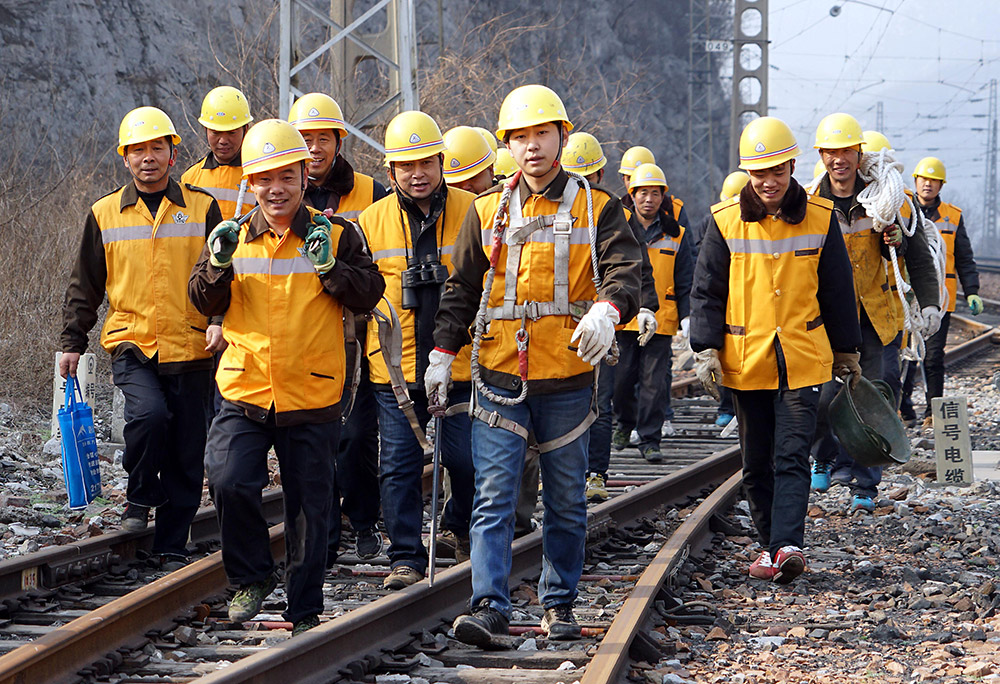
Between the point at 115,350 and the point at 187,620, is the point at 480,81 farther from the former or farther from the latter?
the point at 187,620

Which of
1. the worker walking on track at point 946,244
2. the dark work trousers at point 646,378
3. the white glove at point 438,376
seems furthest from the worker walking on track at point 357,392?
the worker walking on track at point 946,244

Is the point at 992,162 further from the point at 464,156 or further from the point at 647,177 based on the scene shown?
the point at 464,156

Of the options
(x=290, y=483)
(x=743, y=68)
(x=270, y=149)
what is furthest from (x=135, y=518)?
(x=743, y=68)

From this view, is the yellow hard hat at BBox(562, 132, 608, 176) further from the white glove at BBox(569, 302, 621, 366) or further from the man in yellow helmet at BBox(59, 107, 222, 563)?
the white glove at BBox(569, 302, 621, 366)

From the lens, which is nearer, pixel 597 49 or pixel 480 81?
pixel 480 81

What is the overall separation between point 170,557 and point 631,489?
139 inches

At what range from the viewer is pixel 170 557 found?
A: 6.48m

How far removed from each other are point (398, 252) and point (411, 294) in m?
0.24

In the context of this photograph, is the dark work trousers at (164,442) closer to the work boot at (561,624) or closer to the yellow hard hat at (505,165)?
the work boot at (561,624)

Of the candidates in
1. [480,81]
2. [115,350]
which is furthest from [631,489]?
[480,81]

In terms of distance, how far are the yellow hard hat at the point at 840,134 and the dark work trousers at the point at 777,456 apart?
1.81 m

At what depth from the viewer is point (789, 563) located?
20.2 ft

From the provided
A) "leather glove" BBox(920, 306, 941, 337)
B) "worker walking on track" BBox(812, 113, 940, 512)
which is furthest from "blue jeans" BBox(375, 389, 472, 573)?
"leather glove" BBox(920, 306, 941, 337)

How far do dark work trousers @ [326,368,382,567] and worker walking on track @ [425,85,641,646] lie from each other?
4.79 ft
